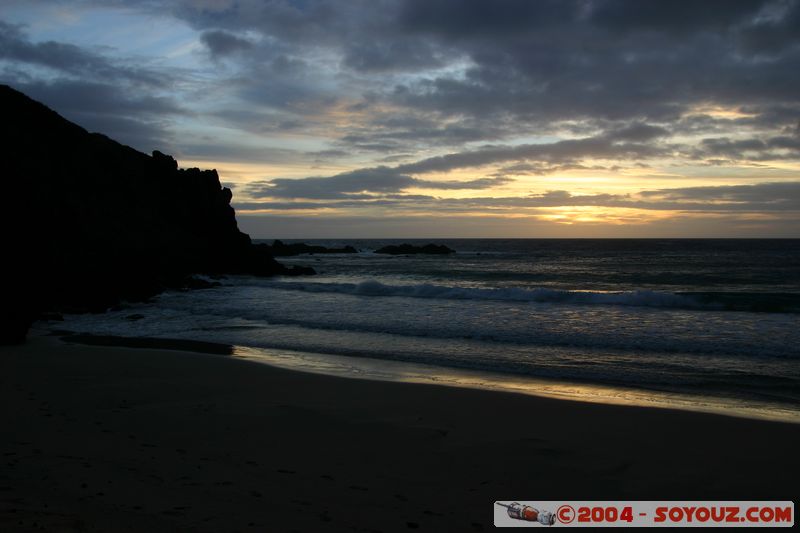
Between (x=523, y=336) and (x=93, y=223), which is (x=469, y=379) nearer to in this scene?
(x=523, y=336)

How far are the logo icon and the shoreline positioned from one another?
Answer: 4.72 metres

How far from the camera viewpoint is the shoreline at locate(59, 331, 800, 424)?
358 inches

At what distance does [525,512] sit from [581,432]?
2.94 metres

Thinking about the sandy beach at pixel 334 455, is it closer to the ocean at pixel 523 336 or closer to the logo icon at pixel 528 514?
the logo icon at pixel 528 514

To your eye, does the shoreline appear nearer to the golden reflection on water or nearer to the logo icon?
the golden reflection on water

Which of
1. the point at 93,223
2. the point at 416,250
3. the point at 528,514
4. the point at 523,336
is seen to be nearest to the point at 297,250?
the point at 416,250

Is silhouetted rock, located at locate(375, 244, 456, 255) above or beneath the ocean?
above

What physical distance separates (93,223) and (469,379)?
3168 centimetres

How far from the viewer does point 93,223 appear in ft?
113

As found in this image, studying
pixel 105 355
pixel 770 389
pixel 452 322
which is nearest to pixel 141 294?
pixel 105 355

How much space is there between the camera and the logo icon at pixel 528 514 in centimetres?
487

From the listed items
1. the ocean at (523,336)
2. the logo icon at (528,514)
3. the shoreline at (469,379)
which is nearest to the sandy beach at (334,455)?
the logo icon at (528,514)

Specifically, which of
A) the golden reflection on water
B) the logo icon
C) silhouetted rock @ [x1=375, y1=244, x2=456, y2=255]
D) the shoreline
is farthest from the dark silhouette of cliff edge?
silhouetted rock @ [x1=375, y1=244, x2=456, y2=255]

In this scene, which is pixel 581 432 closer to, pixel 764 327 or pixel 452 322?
pixel 452 322
